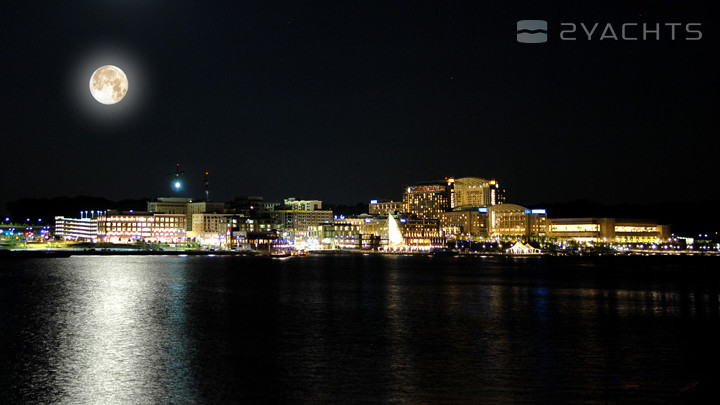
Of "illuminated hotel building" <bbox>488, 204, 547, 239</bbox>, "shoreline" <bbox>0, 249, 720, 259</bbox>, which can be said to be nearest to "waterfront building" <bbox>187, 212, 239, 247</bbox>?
"shoreline" <bbox>0, 249, 720, 259</bbox>

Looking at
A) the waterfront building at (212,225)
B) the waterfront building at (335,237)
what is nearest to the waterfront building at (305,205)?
the waterfront building at (335,237)

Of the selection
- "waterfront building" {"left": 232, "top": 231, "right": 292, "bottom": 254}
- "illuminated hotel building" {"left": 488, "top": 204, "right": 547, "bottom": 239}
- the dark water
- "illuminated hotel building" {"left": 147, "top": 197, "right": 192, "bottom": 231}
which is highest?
"illuminated hotel building" {"left": 147, "top": 197, "right": 192, "bottom": 231}

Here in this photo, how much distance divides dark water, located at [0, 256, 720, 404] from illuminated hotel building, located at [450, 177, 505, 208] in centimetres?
14116

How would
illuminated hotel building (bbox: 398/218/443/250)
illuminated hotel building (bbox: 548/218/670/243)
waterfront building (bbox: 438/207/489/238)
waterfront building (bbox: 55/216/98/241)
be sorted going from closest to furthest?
illuminated hotel building (bbox: 548/218/670/243) < waterfront building (bbox: 55/216/98/241) < illuminated hotel building (bbox: 398/218/443/250) < waterfront building (bbox: 438/207/489/238)

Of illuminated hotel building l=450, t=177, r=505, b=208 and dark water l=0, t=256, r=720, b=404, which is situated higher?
illuminated hotel building l=450, t=177, r=505, b=208

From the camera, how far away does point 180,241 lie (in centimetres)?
15562

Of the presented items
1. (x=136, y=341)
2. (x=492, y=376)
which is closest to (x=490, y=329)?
(x=492, y=376)

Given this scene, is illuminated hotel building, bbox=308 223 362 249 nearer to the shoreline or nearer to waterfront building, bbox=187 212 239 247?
the shoreline

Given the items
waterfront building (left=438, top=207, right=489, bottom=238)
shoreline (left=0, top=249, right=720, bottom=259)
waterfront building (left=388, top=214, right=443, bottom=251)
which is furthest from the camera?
waterfront building (left=438, top=207, right=489, bottom=238)

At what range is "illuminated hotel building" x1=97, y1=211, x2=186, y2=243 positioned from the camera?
154m

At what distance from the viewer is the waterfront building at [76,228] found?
16288cm

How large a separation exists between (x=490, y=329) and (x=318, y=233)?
145m

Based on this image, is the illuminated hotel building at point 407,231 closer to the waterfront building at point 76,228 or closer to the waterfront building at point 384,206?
the waterfront building at point 384,206

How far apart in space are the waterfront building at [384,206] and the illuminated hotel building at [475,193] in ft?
51.6
